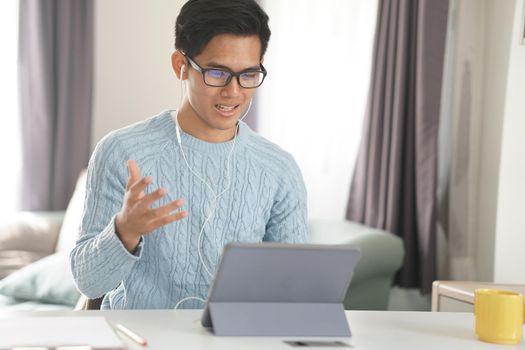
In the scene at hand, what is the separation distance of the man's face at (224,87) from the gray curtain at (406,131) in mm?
1948

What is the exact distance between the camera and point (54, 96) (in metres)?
4.50

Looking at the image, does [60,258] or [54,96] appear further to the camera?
[54,96]

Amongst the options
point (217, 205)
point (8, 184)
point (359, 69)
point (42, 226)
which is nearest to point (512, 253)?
point (359, 69)

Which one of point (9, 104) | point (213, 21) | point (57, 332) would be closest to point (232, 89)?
point (213, 21)

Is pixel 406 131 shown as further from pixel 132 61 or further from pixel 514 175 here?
pixel 132 61

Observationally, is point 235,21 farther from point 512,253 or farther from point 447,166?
point 447,166

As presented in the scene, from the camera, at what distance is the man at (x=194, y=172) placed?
197 cm

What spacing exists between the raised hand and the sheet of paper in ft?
0.58

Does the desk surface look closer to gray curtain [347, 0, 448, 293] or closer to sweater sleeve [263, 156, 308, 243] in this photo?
sweater sleeve [263, 156, 308, 243]

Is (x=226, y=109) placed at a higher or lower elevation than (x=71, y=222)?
higher

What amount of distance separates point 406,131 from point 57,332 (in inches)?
109

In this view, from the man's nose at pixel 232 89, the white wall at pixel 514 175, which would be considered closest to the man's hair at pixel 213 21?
the man's nose at pixel 232 89

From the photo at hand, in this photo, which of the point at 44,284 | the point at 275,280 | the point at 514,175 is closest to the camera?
the point at 275,280

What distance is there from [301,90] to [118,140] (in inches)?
94.6
